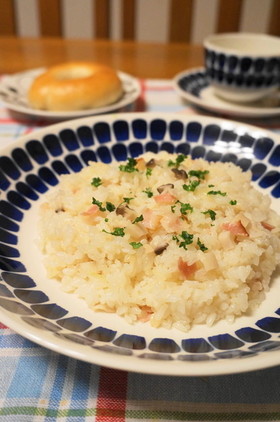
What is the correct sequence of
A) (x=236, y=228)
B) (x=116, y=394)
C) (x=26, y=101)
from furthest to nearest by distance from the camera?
(x=26, y=101), (x=236, y=228), (x=116, y=394)

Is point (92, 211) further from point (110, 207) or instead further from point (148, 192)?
point (148, 192)

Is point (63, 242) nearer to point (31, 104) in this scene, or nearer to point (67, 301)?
point (67, 301)

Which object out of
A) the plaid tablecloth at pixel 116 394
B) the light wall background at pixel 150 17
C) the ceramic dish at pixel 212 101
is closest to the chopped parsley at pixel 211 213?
the plaid tablecloth at pixel 116 394

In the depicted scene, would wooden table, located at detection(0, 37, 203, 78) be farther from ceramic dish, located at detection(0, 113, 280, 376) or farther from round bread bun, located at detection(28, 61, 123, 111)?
ceramic dish, located at detection(0, 113, 280, 376)

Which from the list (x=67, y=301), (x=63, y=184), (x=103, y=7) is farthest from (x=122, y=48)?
(x=67, y=301)

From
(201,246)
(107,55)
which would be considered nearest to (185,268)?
(201,246)

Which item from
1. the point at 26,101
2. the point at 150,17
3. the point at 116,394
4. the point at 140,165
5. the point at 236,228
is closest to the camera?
the point at 116,394
